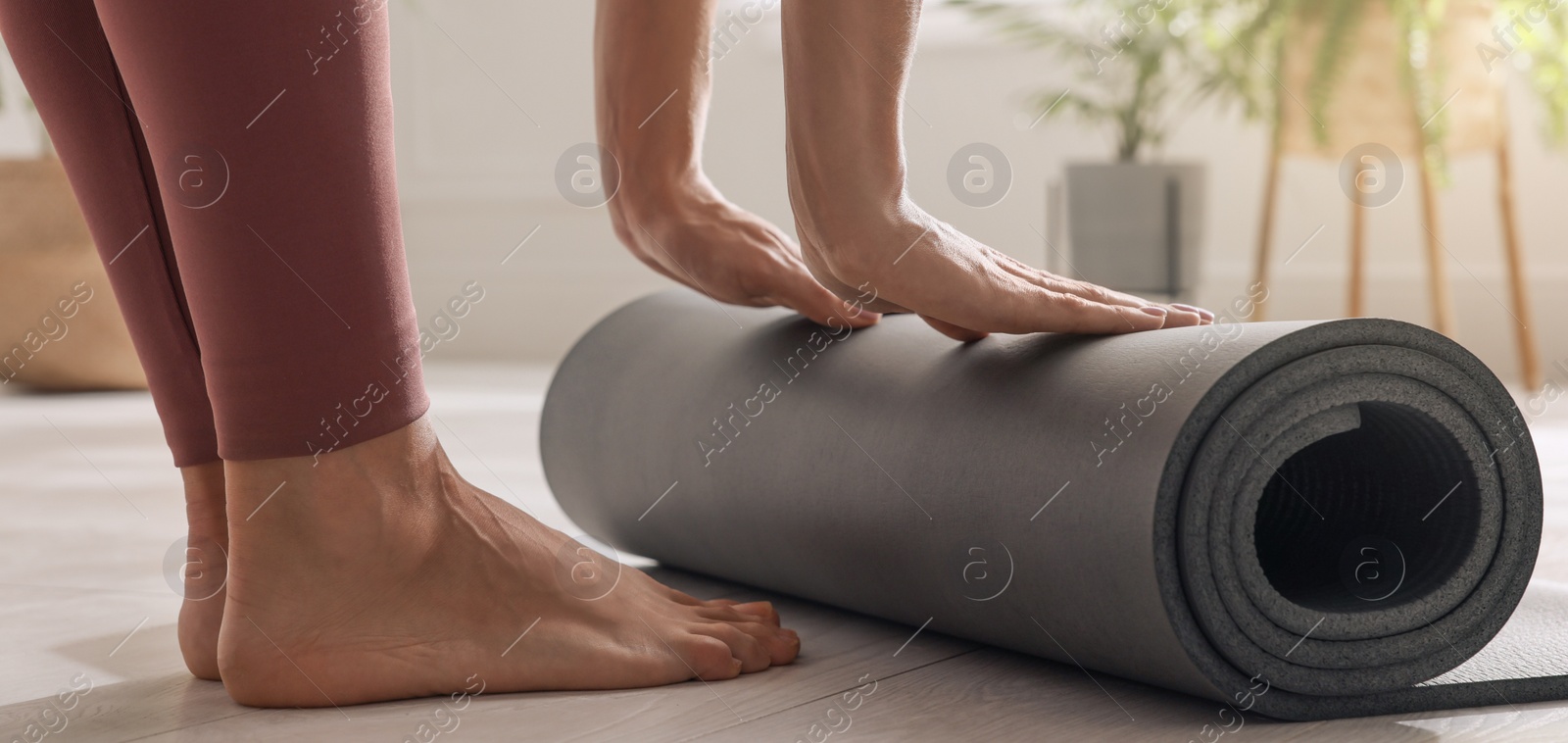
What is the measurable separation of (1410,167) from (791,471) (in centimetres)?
253

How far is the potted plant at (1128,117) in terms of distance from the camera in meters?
3.11

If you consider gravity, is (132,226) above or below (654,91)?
below

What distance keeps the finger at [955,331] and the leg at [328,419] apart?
27 cm

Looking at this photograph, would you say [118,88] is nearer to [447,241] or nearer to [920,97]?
[920,97]

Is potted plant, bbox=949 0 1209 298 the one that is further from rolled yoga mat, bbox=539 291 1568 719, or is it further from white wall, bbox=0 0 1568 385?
rolled yoga mat, bbox=539 291 1568 719

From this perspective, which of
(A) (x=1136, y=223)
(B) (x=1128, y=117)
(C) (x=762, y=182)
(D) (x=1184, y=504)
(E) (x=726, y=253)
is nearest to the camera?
(D) (x=1184, y=504)

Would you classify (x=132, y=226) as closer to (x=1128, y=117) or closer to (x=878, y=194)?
(x=878, y=194)

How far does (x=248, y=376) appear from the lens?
0.84 meters

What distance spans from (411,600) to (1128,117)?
2.67 meters

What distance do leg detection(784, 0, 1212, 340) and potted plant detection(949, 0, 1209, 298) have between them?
7.23 ft

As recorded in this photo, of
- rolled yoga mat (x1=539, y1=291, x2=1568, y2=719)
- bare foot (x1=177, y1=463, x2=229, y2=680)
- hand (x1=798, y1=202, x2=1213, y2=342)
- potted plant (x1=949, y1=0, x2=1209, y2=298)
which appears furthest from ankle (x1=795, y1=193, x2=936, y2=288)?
potted plant (x1=949, y1=0, x2=1209, y2=298)

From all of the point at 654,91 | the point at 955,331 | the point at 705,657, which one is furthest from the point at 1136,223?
the point at 705,657

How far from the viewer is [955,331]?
3.37 ft

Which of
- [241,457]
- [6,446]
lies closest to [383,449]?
[241,457]
